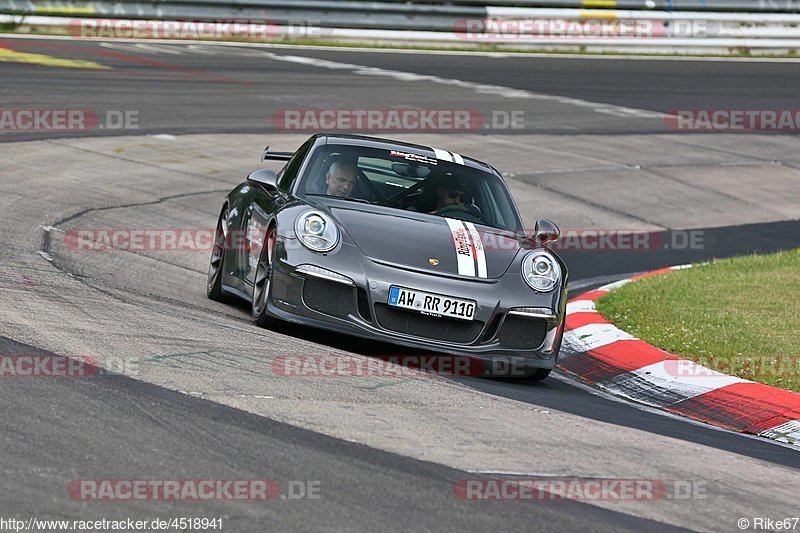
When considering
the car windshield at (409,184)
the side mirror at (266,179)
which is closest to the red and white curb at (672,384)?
the car windshield at (409,184)

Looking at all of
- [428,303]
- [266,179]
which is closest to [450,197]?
[266,179]

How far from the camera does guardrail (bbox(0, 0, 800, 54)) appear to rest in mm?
23906

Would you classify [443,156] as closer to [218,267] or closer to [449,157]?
[449,157]

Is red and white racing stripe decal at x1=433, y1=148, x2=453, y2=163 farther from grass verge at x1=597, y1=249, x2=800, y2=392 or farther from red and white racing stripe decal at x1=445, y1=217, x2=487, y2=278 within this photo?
grass verge at x1=597, y1=249, x2=800, y2=392

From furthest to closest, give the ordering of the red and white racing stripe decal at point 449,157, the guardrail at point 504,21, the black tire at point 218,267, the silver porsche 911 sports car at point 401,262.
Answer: the guardrail at point 504,21, the black tire at point 218,267, the red and white racing stripe decal at point 449,157, the silver porsche 911 sports car at point 401,262

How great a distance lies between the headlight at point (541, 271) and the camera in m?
7.27

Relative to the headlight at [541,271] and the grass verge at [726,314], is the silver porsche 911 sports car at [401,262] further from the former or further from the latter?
the grass verge at [726,314]

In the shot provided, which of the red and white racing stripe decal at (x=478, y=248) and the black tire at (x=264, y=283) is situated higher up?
the red and white racing stripe decal at (x=478, y=248)

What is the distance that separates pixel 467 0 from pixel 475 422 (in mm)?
21153

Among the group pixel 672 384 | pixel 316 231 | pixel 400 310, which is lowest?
pixel 672 384

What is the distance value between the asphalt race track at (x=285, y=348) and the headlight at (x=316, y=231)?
0.52 meters

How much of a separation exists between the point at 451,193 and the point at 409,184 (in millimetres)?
269

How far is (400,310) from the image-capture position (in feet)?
22.6

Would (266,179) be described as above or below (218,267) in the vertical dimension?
above
